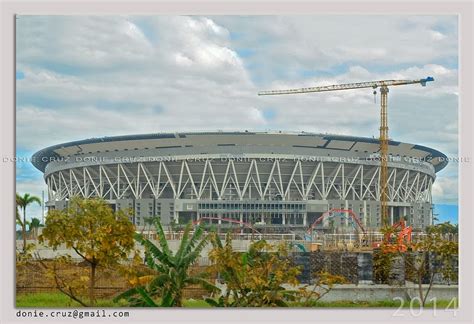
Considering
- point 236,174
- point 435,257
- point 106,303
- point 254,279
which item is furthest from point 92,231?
point 236,174

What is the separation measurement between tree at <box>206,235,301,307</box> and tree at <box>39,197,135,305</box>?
1.91 m

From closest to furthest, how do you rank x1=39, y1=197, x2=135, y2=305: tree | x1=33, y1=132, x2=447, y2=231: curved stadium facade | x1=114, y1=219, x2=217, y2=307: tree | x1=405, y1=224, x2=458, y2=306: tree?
x1=114, y1=219, x2=217, y2=307: tree → x1=39, y1=197, x2=135, y2=305: tree → x1=405, y1=224, x2=458, y2=306: tree → x1=33, y1=132, x2=447, y2=231: curved stadium facade

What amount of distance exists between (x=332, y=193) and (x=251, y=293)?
53765 millimetres

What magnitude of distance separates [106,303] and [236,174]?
155 ft

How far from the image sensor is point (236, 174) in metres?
62.5

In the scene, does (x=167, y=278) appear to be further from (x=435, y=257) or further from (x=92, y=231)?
(x=435, y=257)

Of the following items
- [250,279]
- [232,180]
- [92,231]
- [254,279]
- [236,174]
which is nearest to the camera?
[254,279]

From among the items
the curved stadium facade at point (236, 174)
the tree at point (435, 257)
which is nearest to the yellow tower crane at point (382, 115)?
the curved stadium facade at point (236, 174)

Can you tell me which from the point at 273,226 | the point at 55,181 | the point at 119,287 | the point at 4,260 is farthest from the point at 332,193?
the point at 4,260

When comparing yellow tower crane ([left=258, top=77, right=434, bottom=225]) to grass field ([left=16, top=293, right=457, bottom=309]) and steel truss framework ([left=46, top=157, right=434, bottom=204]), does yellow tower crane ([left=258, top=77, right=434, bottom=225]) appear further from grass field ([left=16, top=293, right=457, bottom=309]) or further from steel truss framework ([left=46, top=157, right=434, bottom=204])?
grass field ([left=16, top=293, right=457, bottom=309])

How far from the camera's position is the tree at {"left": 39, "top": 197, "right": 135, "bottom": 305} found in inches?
567

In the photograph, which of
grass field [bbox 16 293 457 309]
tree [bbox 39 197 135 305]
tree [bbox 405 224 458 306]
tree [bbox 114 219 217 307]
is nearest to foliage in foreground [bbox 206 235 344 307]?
tree [bbox 114 219 217 307]

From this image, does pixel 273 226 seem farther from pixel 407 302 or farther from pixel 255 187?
pixel 407 302

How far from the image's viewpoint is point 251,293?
1370 centimetres
